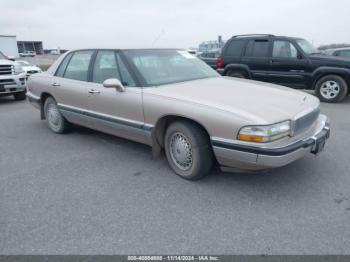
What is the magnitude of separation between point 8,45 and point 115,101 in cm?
2591

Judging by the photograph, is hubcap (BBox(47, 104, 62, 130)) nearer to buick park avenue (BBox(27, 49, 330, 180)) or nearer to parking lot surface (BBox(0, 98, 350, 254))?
buick park avenue (BBox(27, 49, 330, 180))

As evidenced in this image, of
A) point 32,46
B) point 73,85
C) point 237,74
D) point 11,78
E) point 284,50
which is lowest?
point 237,74

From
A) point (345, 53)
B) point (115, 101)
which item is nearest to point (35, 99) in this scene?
point (115, 101)

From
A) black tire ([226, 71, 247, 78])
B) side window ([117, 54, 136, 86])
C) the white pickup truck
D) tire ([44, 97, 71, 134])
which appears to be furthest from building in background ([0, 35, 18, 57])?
side window ([117, 54, 136, 86])

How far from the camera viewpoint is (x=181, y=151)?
3562 millimetres

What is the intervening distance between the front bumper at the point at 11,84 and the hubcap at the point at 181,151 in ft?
23.3

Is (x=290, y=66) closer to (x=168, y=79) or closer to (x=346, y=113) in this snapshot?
(x=346, y=113)

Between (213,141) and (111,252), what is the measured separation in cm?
145

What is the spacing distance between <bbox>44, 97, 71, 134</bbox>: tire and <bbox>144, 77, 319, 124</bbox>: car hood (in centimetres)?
236

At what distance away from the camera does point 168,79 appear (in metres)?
Answer: 4.07

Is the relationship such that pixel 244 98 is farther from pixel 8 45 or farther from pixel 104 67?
pixel 8 45

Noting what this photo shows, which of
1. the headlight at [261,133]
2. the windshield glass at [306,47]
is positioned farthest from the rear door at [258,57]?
the headlight at [261,133]

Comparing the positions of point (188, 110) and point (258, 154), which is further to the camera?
point (188, 110)

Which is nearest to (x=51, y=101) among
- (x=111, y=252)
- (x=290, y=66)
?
(x=111, y=252)
